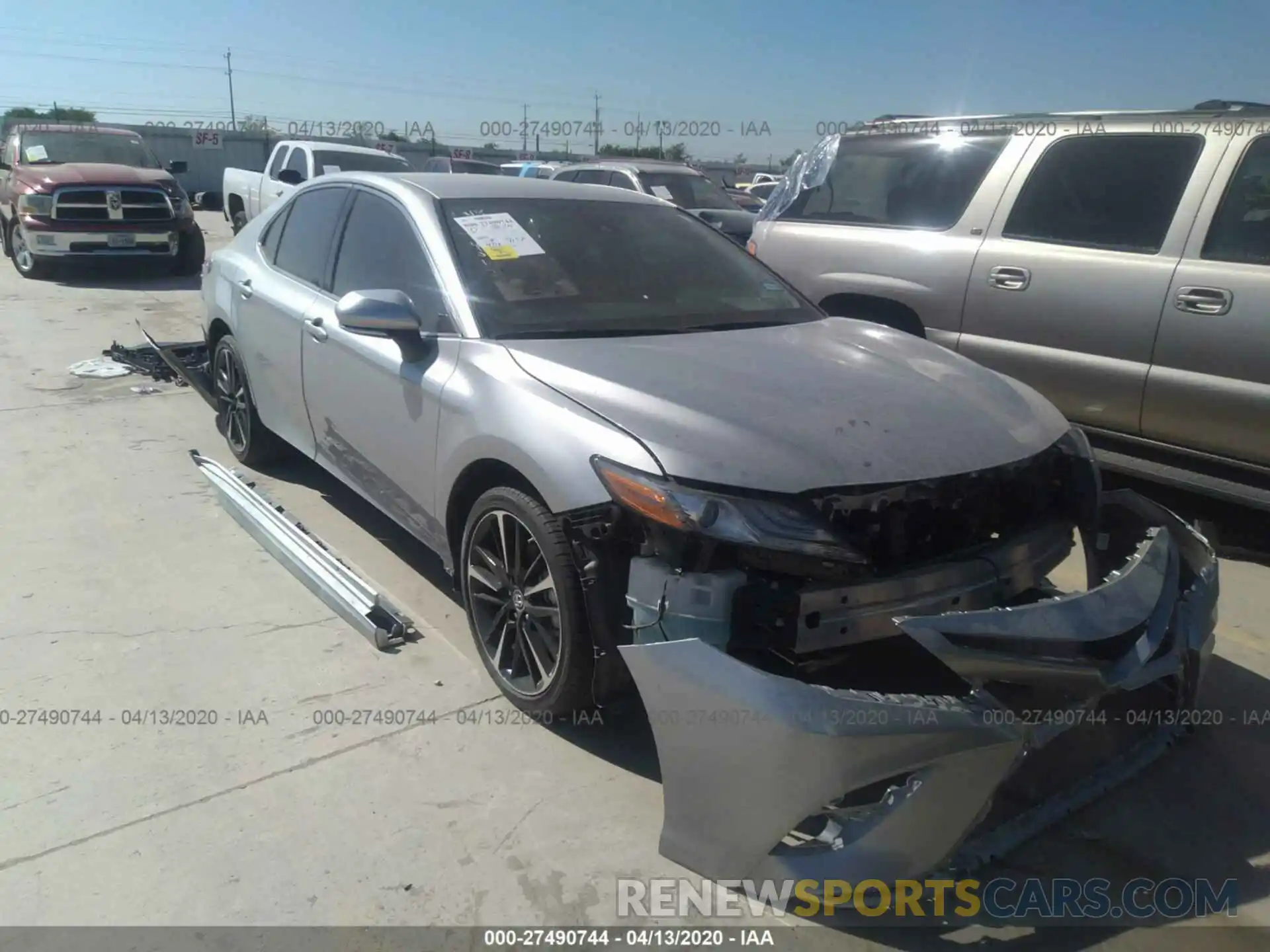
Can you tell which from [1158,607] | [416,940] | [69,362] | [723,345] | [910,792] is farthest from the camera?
[69,362]

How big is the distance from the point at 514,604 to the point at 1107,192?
362 cm

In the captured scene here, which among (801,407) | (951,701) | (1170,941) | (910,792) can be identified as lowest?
(1170,941)

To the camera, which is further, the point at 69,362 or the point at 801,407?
the point at 69,362

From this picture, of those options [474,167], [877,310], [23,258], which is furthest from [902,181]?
[474,167]

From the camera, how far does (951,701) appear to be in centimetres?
230

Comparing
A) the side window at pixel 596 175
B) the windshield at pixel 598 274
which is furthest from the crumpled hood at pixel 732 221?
the windshield at pixel 598 274

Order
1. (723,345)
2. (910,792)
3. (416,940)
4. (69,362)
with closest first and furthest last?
(910,792)
(416,940)
(723,345)
(69,362)

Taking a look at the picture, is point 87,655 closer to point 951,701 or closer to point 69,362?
point 951,701

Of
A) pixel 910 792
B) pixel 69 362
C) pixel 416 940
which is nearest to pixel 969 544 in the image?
pixel 910 792

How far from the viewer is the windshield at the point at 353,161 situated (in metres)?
14.6

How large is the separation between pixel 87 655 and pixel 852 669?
2.69m

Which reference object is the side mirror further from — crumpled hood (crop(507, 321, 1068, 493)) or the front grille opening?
the front grille opening

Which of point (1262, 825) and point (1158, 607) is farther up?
point (1158, 607)

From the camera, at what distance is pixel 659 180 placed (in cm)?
1344
